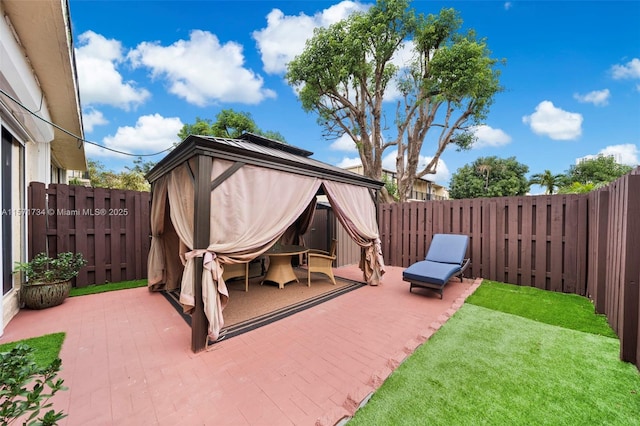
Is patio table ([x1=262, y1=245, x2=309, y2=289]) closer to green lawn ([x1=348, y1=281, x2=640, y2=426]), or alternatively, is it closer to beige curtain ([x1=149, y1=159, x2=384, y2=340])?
beige curtain ([x1=149, y1=159, x2=384, y2=340])

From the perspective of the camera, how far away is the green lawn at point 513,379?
1.96 meters

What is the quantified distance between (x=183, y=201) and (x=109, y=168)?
1851 centimetres

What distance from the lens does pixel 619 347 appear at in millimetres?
2826

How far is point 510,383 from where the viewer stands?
7.66 ft

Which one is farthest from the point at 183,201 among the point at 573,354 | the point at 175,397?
the point at 573,354

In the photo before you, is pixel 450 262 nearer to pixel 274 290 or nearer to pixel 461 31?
pixel 274 290

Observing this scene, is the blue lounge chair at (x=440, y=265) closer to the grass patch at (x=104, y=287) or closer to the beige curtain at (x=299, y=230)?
the beige curtain at (x=299, y=230)

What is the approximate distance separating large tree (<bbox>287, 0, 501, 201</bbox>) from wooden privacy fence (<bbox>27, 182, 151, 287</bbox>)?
10.2m

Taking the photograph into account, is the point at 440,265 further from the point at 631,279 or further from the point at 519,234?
the point at 631,279

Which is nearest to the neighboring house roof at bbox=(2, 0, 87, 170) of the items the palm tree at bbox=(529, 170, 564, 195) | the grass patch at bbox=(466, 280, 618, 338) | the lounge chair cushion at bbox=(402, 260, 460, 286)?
the lounge chair cushion at bbox=(402, 260, 460, 286)

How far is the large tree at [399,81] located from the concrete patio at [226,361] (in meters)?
10.3

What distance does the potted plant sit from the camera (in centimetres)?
403

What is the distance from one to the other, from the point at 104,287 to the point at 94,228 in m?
1.35

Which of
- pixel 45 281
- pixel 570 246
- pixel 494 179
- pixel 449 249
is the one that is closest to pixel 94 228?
pixel 45 281
